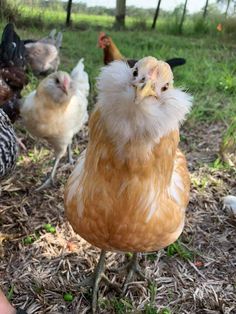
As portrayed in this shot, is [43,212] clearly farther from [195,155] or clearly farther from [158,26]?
[158,26]

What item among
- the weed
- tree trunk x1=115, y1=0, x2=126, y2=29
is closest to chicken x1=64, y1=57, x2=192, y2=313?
the weed

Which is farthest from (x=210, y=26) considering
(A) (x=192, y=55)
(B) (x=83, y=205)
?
(B) (x=83, y=205)

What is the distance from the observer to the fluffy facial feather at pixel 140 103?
142 cm

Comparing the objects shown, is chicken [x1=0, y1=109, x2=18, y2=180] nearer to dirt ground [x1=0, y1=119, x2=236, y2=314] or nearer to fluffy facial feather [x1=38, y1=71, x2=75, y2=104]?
dirt ground [x1=0, y1=119, x2=236, y2=314]

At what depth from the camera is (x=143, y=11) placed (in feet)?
35.0

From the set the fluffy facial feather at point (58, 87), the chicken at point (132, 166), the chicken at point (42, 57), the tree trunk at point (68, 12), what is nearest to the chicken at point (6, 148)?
the fluffy facial feather at point (58, 87)

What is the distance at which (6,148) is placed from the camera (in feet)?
8.70

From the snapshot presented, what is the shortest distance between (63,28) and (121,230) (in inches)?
327

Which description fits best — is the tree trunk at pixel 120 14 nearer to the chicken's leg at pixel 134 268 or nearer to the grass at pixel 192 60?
the grass at pixel 192 60

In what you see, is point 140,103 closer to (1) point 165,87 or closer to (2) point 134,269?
(1) point 165,87

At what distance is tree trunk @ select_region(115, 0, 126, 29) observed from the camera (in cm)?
1044

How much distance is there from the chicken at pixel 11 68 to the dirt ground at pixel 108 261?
0.83 metres

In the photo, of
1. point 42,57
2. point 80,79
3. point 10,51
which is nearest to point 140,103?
point 80,79

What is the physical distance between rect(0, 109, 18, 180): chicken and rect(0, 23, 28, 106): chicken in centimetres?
93
